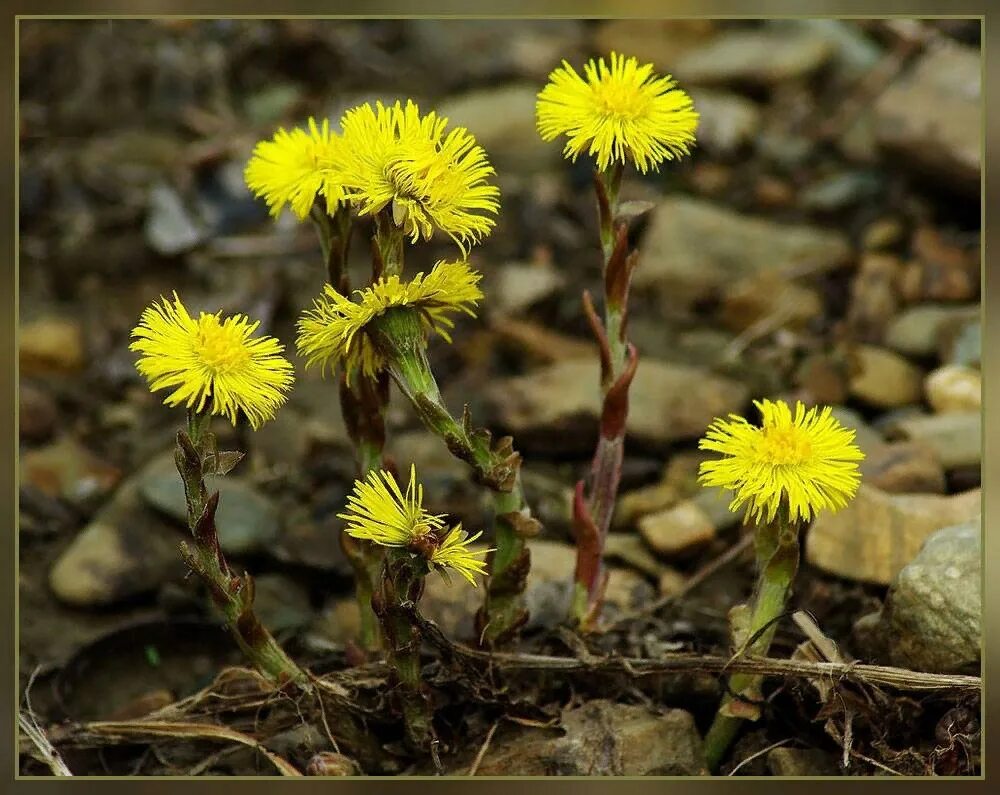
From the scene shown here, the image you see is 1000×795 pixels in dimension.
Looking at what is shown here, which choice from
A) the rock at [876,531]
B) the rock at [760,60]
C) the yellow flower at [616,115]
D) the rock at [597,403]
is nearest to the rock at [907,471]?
the rock at [876,531]

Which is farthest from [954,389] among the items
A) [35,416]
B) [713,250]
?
[35,416]

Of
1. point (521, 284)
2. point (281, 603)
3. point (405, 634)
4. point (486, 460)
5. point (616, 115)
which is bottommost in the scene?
point (281, 603)

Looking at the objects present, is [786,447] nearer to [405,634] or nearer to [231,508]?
[405,634]

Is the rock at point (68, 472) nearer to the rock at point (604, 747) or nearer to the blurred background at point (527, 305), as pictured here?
the blurred background at point (527, 305)

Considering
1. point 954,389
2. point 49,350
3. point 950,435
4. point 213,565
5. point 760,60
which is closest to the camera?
point 213,565

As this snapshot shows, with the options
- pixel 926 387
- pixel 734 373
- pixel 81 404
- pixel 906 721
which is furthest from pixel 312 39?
pixel 906 721

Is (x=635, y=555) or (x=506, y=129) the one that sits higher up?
(x=506, y=129)
